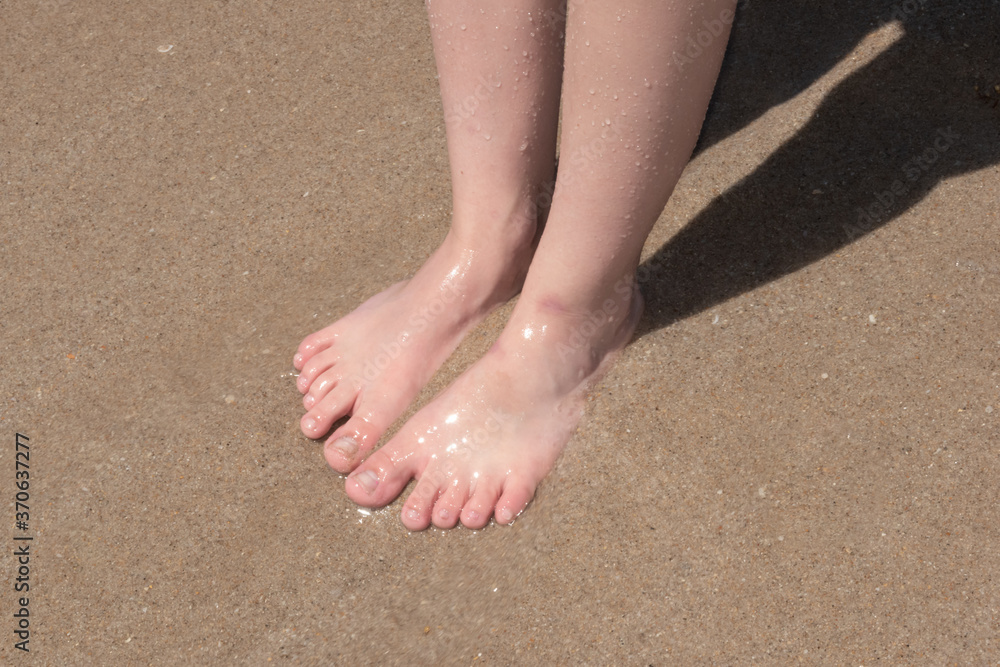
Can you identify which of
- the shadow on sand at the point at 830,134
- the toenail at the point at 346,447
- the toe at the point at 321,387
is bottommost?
the shadow on sand at the point at 830,134

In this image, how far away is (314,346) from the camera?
65.8 inches

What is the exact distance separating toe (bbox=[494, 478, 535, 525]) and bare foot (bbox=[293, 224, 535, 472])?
27 cm

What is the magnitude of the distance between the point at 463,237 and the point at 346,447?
443 mm

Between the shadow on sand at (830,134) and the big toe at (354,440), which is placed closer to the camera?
the big toe at (354,440)

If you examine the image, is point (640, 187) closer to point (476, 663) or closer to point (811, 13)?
point (476, 663)

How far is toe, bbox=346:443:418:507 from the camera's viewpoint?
149 centimetres

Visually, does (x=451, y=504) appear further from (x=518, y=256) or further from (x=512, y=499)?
(x=518, y=256)

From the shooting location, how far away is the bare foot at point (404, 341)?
158 centimetres

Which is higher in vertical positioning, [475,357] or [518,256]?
[518,256]

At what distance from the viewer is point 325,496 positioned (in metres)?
1.52
